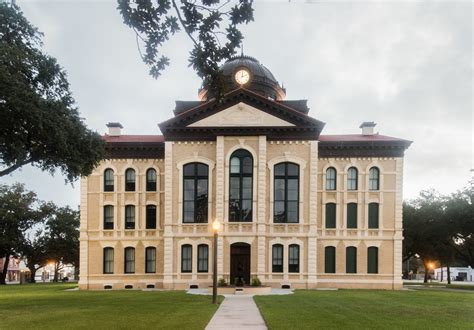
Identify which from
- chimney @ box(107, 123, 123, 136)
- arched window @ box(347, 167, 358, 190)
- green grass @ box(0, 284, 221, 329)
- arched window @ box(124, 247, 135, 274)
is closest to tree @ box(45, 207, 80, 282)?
chimney @ box(107, 123, 123, 136)

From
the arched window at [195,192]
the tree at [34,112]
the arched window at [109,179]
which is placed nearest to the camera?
the tree at [34,112]

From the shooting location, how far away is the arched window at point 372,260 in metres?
35.2

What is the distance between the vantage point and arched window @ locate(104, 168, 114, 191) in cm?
3631

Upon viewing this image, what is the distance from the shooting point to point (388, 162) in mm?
35688

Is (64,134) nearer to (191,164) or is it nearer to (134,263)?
(191,164)

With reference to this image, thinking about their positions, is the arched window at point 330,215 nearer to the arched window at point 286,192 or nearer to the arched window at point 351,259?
the arched window at point 351,259

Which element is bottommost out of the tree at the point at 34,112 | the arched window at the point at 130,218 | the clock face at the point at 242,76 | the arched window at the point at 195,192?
the arched window at the point at 130,218

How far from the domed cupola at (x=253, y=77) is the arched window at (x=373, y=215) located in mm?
12796

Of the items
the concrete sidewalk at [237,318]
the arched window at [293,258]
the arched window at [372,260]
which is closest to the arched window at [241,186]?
the arched window at [293,258]

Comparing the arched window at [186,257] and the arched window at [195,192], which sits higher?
the arched window at [195,192]

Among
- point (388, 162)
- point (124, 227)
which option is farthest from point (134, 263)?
point (388, 162)

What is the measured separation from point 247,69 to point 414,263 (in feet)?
292

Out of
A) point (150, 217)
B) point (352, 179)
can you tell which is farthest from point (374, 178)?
point (150, 217)

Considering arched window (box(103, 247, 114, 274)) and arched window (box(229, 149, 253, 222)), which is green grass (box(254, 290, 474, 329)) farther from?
arched window (box(103, 247, 114, 274))
